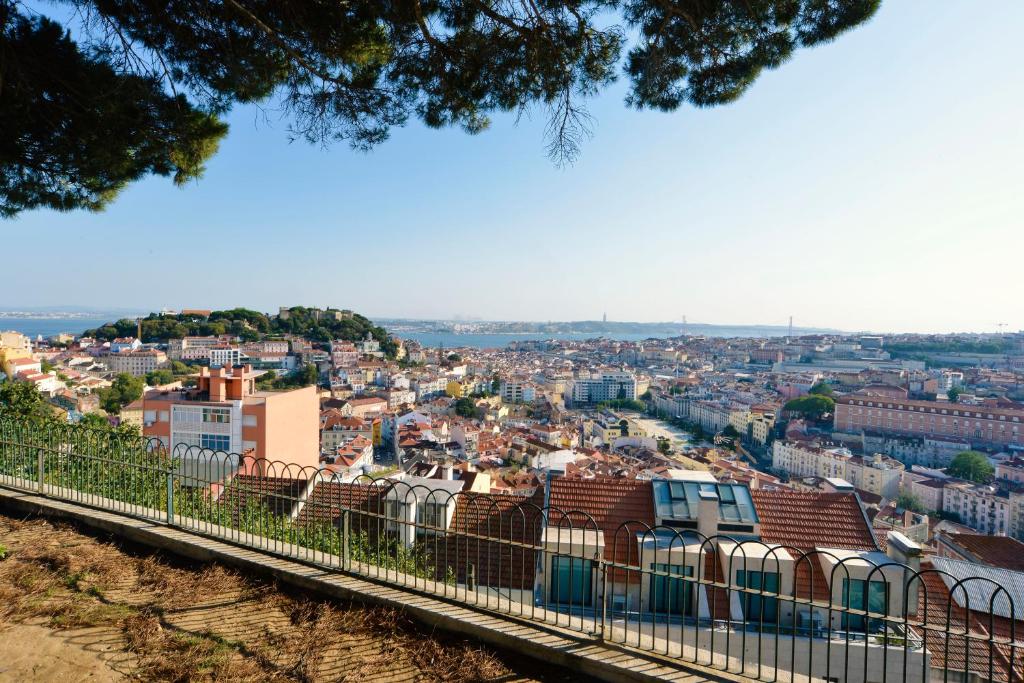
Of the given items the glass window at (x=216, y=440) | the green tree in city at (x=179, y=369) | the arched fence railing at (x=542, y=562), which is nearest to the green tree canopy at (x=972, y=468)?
the arched fence railing at (x=542, y=562)

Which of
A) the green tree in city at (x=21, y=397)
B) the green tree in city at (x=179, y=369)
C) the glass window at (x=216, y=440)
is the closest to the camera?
the green tree in city at (x=21, y=397)

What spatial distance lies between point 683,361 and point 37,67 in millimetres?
135516

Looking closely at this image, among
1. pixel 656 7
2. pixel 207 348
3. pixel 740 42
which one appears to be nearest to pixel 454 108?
pixel 656 7

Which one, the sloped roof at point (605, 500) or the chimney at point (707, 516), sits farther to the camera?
the sloped roof at point (605, 500)

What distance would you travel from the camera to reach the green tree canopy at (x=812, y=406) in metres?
66.2

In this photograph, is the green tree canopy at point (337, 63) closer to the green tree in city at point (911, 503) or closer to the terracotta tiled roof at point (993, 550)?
the terracotta tiled roof at point (993, 550)

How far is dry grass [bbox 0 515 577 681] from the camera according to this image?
8.04 feet

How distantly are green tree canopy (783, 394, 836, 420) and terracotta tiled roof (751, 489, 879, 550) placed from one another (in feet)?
218

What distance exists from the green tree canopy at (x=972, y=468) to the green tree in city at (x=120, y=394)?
6351cm

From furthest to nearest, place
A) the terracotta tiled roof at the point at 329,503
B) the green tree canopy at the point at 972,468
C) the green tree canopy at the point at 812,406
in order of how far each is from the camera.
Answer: the green tree canopy at the point at 812,406, the green tree canopy at the point at 972,468, the terracotta tiled roof at the point at 329,503

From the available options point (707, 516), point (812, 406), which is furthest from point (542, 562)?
point (812, 406)

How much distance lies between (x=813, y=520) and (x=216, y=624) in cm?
784

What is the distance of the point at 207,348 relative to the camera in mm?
74375

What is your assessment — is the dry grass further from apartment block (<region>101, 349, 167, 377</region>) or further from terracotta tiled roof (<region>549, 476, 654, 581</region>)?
apartment block (<region>101, 349, 167, 377</region>)
